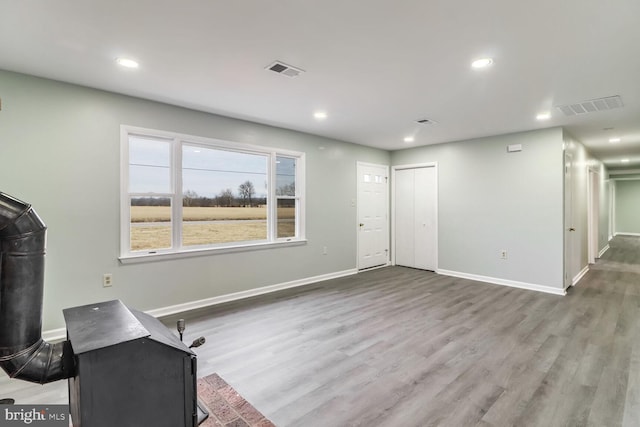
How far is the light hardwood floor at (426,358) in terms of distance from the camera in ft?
6.49

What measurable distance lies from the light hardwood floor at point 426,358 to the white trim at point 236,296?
7.3 inches

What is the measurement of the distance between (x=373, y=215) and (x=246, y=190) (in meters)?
2.95

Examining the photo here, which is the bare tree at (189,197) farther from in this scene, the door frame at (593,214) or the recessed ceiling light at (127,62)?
the door frame at (593,214)

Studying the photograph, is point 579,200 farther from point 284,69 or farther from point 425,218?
point 284,69

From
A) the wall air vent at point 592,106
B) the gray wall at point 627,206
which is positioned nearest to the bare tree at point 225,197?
the wall air vent at point 592,106

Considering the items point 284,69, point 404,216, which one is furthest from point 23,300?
point 404,216

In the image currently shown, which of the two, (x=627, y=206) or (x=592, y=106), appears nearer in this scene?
(x=592, y=106)

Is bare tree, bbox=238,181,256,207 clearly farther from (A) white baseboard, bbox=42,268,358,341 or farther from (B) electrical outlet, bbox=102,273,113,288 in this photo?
(B) electrical outlet, bbox=102,273,113,288

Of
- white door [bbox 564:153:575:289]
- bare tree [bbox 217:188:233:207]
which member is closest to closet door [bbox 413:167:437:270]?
white door [bbox 564:153:575:289]

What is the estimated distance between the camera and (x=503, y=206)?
5.12 meters

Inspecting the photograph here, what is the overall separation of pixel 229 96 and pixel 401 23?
81.9 inches

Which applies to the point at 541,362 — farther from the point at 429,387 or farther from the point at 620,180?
the point at 620,180

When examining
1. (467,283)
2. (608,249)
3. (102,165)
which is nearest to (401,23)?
(102,165)

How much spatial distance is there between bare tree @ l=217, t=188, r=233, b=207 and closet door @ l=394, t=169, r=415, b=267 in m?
3.80
